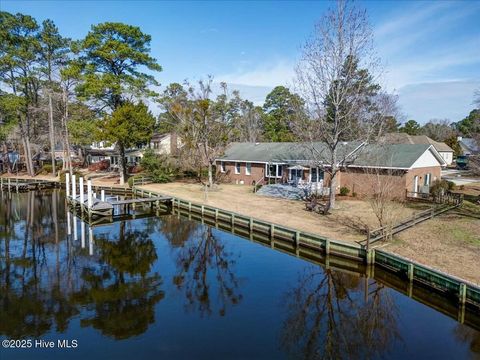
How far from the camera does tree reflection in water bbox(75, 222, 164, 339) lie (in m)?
12.2

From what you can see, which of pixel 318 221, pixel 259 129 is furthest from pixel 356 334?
pixel 259 129

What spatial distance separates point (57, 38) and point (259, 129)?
41.8m

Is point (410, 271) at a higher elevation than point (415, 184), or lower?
lower

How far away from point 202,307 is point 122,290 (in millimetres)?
3761

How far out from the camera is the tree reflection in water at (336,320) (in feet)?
35.5

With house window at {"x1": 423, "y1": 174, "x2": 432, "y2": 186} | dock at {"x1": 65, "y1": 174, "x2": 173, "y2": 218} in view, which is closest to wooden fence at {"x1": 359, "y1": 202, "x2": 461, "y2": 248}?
house window at {"x1": 423, "y1": 174, "x2": 432, "y2": 186}

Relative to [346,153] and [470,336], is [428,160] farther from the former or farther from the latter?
[470,336]

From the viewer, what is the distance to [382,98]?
146 ft

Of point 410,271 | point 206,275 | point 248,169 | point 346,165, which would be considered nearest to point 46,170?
point 248,169

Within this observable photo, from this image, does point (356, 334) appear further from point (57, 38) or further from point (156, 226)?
point (57, 38)

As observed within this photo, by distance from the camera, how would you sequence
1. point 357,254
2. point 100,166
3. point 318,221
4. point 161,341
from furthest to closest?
point 100,166 → point 318,221 → point 357,254 → point 161,341

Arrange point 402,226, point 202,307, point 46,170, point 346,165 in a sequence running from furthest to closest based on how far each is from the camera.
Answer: point 46,170 → point 346,165 → point 402,226 → point 202,307

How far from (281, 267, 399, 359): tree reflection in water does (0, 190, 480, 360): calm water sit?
4 centimetres

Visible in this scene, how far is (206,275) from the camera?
16953 mm
